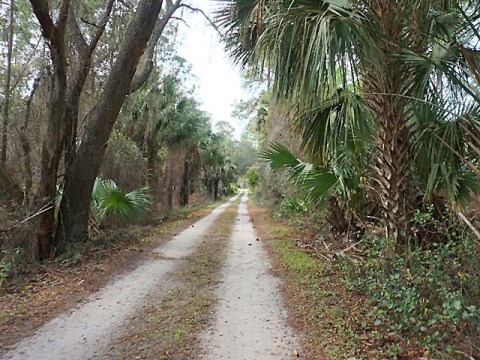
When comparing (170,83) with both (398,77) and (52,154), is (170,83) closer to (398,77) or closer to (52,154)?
(52,154)

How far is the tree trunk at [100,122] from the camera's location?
8.01m

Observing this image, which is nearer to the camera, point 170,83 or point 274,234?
point 274,234

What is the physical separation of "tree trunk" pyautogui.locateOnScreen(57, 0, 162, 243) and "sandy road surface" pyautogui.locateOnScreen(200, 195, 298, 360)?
11.6 feet

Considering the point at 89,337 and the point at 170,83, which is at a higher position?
the point at 170,83

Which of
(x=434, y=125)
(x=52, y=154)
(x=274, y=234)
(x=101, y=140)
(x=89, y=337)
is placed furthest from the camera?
(x=274, y=234)

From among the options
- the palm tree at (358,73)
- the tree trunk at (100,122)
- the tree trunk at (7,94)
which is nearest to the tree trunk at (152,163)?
the tree trunk at (100,122)

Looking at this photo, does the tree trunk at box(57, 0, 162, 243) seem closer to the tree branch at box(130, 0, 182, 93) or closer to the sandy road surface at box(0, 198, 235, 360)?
the sandy road surface at box(0, 198, 235, 360)

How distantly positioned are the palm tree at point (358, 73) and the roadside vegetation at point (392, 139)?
0.02m

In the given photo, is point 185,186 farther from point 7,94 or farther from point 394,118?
point 394,118

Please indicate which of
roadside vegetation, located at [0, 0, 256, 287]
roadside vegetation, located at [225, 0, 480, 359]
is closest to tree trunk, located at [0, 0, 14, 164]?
roadside vegetation, located at [0, 0, 256, 287]

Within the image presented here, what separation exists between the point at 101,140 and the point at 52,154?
1.20 m

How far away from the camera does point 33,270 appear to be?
6645mm

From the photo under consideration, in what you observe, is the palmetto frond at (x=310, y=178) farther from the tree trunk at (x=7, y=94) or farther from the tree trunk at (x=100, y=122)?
the tree trunk at (x=7, y=94)

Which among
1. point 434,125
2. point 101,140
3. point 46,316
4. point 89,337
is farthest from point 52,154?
point 434,125
